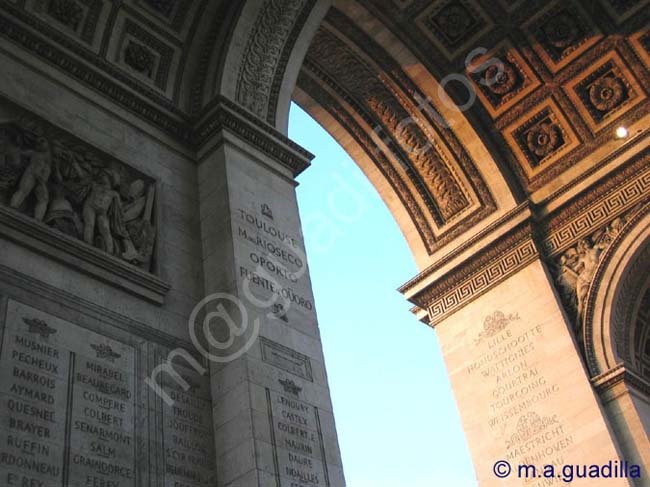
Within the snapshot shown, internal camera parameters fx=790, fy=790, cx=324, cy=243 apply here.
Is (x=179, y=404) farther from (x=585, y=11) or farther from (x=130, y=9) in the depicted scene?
(x=585, y=11)

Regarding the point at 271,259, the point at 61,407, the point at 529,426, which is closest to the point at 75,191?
the point at 271,259

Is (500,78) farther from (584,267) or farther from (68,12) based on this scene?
(68,12)

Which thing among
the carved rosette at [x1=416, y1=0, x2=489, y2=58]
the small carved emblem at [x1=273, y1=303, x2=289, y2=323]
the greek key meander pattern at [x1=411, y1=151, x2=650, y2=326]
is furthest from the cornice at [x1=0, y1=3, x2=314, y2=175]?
the carved rosette at [x1=416, y1=0, x2=489, y2=58]

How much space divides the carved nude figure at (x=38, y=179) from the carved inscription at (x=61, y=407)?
44.9 inches

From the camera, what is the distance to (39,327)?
20.1 ft

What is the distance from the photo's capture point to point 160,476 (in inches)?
243

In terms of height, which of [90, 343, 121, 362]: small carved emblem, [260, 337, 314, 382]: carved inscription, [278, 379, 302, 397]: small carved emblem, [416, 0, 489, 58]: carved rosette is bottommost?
[278, 379, 302, 397]: small carved emblem

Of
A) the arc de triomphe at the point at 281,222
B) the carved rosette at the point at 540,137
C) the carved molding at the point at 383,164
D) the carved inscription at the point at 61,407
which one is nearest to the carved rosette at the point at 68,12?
the arc de triomphe at the point at 281,222

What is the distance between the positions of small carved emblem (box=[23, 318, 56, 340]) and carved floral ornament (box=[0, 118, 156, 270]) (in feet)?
3.65

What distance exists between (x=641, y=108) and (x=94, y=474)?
1224 centimetres

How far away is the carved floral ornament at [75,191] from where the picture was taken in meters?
7.01

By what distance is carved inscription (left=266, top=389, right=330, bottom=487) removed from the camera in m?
6.55

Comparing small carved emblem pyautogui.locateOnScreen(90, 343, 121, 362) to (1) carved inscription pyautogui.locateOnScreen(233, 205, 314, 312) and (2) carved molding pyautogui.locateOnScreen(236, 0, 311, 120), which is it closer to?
(1) carved inscription pyautogui.locateOnScreen(233, 205, 314, 312)

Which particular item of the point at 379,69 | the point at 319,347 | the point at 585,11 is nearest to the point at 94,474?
the point at 319,347
